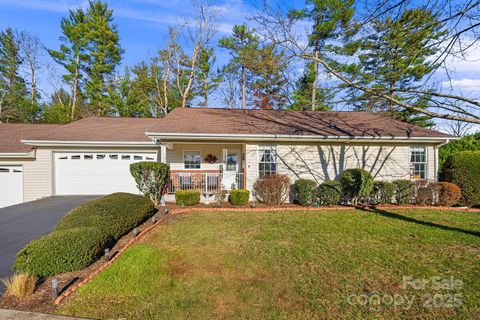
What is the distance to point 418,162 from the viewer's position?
414 inches

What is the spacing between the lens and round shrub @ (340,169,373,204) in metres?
9.00

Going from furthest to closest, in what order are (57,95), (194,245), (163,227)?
(57,95), (163,227), (194,245)

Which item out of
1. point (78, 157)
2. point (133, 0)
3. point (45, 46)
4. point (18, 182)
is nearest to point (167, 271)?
point (78, 157)

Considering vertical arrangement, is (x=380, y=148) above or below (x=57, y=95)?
below

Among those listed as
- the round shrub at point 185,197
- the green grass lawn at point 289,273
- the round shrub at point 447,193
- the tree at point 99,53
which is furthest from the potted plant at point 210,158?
the tree at point 99,53

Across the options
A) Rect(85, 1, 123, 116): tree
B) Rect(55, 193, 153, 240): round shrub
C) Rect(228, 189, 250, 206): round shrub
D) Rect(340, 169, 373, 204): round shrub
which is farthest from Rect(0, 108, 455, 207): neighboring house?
Rect(85, 1, 123, 116): tree

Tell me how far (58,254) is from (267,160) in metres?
7.68

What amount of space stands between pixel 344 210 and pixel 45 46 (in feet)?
97.0

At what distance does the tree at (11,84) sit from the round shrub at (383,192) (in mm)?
28498

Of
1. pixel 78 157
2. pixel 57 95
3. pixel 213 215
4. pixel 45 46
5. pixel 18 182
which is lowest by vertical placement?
pixel 213 215

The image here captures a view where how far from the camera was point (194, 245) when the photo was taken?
5164mm

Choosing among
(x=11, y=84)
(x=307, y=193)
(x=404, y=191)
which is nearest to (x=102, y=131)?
(x=307, y=193)

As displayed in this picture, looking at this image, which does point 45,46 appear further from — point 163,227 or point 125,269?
point 125,269

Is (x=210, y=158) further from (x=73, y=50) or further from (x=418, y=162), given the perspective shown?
(x=73, y=50)
